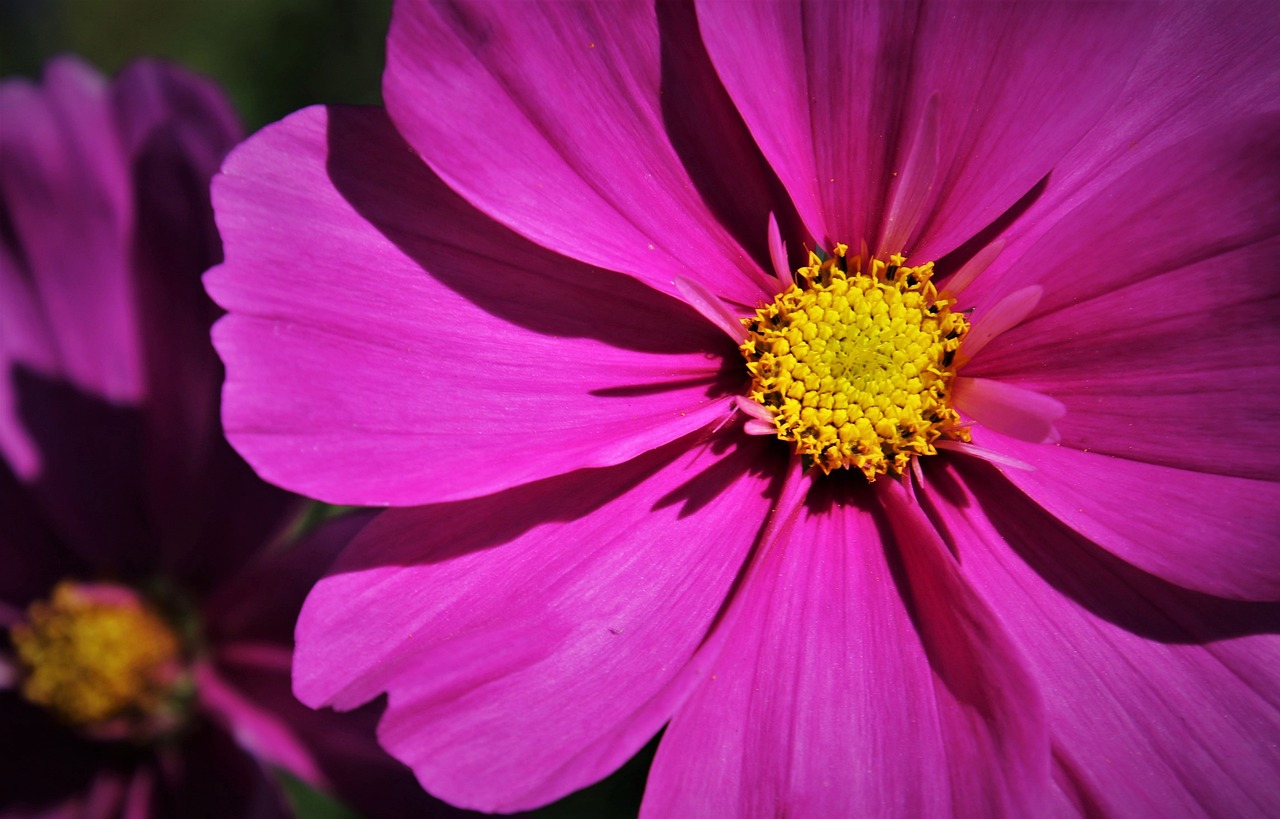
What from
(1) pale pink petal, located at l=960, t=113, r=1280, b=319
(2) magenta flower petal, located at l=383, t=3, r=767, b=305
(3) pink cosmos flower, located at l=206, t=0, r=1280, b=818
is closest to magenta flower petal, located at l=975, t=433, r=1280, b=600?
(3) pink cosmos flower, located at l=206, t=0, r=1280, b=818

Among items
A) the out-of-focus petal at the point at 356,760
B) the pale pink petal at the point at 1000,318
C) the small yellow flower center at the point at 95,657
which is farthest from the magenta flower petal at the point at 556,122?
the small yellow flower center at the point at 95,657

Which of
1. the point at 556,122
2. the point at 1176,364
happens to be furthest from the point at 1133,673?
the point at 556,122

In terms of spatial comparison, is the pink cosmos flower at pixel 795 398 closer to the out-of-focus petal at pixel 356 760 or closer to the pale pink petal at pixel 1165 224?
the pale pink petal at pixel 1165 224

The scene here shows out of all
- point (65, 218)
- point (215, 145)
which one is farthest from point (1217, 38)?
point (65, 218)

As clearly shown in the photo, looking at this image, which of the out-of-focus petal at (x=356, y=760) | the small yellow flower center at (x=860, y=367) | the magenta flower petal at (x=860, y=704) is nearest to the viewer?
the magenta flower petal at (x=860, y=704)

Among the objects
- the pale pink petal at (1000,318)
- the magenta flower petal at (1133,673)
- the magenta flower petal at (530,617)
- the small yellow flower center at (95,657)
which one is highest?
the pale pink petal at (1000,318)

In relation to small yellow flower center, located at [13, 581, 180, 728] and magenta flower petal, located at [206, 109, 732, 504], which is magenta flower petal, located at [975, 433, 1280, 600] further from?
small yellow flower center, located at [13, 581, 180, 728]

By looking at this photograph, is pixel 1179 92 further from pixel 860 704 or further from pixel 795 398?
pixel 860 704

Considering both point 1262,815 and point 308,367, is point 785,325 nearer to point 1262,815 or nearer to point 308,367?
point 308,367
